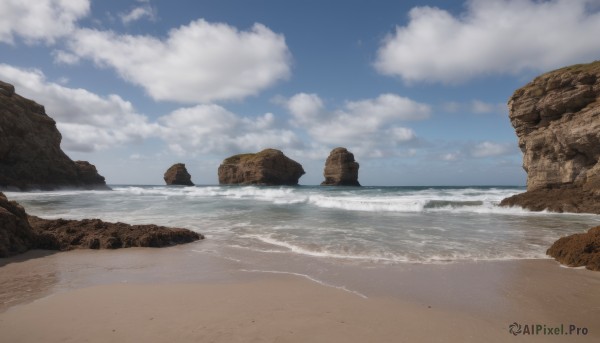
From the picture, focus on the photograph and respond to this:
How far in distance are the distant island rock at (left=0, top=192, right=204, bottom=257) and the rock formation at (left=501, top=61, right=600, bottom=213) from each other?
72.1 ft

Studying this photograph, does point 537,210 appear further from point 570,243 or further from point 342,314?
point 342,314

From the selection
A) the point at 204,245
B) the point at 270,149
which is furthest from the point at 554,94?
the point at 270,149

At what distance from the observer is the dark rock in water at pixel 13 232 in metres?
6.88

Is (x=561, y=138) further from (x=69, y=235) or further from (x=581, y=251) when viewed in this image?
(x=69, y=235)

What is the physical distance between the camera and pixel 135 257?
7.26 meters

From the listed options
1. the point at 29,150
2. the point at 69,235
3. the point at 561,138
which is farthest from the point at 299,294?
the point at 29,150

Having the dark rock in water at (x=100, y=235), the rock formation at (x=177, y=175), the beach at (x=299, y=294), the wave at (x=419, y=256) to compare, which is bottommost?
the wave at (x=419, y=256)

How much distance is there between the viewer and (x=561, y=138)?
70.2 feet

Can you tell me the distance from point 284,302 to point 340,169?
70684mm

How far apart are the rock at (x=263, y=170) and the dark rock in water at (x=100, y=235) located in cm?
6695

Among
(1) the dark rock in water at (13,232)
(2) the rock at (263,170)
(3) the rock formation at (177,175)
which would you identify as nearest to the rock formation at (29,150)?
(2) the rock at (263,170)

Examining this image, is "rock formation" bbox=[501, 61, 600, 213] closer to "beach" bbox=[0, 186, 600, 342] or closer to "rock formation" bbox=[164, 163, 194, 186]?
"beach" bbox=[0, 186, 600, 342]

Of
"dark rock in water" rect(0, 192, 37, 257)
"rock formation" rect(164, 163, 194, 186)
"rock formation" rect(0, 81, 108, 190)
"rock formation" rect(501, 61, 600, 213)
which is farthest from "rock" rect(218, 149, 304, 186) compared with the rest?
"dark rock in water" rect(0, 192, 37, 257)

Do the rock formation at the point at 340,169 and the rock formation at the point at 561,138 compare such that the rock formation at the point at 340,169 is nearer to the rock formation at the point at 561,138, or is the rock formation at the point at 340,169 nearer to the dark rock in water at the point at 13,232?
the rock formation at the point at 561,138
